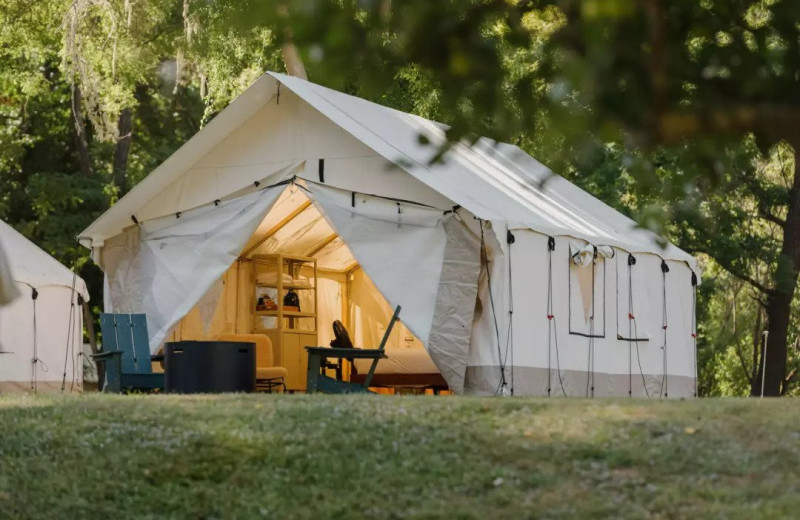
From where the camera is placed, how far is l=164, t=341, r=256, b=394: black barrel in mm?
10219

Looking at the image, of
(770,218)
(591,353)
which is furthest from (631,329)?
(770,218)

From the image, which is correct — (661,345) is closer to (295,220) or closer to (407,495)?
(295,220)

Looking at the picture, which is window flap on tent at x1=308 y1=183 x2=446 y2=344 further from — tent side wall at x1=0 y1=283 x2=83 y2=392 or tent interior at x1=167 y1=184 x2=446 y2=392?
tent side wall at x1=0 y1=283 x2=83 y2=392

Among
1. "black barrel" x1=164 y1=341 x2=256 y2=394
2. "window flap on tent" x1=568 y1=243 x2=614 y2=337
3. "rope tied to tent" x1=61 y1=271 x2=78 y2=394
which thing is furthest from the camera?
"rope tied to tent" x1=61 y1=271 x2=78 y2=394

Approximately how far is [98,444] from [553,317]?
5327mm

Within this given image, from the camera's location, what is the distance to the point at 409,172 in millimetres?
10602

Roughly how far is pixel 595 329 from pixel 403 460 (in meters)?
5.78

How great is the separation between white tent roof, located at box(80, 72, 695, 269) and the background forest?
56 centimetres

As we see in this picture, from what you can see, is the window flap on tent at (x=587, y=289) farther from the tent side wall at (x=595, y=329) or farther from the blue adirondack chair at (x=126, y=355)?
the blue adirondack chair at (x=126, y=355)

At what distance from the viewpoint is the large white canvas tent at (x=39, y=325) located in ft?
45.9

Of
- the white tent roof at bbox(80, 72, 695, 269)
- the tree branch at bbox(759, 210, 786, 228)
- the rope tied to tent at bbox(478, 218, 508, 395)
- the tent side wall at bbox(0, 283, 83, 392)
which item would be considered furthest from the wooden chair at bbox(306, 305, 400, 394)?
the tree branch at bbox(759, 210, 786, 228)

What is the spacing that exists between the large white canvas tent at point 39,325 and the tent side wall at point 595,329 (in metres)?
5.38

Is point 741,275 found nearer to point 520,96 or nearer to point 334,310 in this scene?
point 334,310

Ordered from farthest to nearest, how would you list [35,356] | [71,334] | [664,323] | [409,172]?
1. [71,334]
2. [35,356]
3. [664,323]
4. [409,172]
